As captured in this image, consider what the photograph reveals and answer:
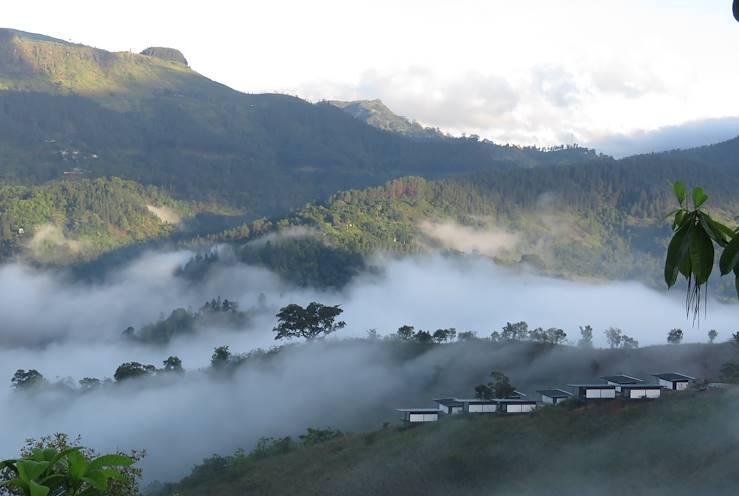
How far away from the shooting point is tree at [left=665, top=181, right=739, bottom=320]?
8.21 m

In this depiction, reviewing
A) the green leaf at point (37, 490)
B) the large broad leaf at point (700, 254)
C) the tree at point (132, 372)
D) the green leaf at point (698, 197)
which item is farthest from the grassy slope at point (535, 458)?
the tree at point (132, 372)

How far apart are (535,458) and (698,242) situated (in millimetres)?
76107

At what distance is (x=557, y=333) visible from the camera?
170m

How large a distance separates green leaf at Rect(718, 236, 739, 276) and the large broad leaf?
0.25 meters

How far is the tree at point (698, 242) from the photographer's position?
821 cm

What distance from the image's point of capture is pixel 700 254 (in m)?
8.54

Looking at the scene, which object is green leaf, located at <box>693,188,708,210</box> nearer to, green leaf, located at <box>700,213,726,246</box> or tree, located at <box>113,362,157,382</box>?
green leaf, located at <box>700,213,726,246</box>

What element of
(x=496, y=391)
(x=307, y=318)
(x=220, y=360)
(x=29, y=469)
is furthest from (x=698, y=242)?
(x=220, y=360)

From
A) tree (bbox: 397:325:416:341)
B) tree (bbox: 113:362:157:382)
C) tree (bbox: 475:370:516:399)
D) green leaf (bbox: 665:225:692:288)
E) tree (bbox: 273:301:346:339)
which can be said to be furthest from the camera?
tree (bbox: 113:362:157:382)

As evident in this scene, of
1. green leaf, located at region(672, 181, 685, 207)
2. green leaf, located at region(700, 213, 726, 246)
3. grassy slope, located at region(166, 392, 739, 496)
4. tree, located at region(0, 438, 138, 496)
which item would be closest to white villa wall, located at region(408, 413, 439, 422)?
grassy slope, located at region(166, 392, 739, 496)

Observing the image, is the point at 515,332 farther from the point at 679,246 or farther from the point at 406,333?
the point at 679,246

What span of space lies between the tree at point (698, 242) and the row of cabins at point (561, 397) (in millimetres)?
92475

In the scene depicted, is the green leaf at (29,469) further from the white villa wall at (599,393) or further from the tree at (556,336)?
the tree at (556,336)

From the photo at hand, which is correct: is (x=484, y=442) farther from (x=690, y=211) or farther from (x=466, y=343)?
(x=690, y=211)
